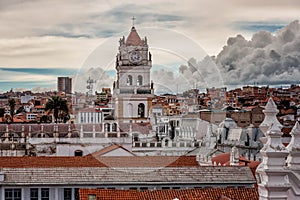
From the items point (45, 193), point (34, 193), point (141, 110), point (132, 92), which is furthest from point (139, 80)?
point (34, 193)

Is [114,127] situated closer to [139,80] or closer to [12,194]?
[139,80]

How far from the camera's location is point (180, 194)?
16.7 metres

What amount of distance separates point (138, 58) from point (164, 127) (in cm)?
490

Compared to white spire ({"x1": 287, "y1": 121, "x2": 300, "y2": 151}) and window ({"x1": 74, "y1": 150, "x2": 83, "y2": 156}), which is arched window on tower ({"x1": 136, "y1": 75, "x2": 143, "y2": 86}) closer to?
window ({"x1": 74, "y1": 150, "x2": 83, "y2": 156})

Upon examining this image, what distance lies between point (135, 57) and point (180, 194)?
32696 mm

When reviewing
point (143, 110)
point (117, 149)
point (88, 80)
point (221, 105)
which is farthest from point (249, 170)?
point (143, 110)

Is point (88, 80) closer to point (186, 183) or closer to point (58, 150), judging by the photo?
point (186, 183)

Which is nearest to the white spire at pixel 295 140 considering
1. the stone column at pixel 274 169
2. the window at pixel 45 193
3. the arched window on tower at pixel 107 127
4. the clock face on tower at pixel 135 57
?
the stone column at pixel 274 169

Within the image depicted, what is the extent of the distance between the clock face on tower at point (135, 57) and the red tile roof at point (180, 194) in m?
29.3

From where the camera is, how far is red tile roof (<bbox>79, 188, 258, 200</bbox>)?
54.2 feet

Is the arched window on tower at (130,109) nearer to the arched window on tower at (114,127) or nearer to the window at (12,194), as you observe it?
the arched window on tower at (114,127)


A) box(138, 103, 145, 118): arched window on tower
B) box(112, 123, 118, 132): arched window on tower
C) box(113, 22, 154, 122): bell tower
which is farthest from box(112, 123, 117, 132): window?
box(138, 103, 145, 118): arched window on tower

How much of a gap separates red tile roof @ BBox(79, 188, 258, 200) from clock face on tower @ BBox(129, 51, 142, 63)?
2925 cm

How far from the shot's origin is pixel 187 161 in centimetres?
2728
